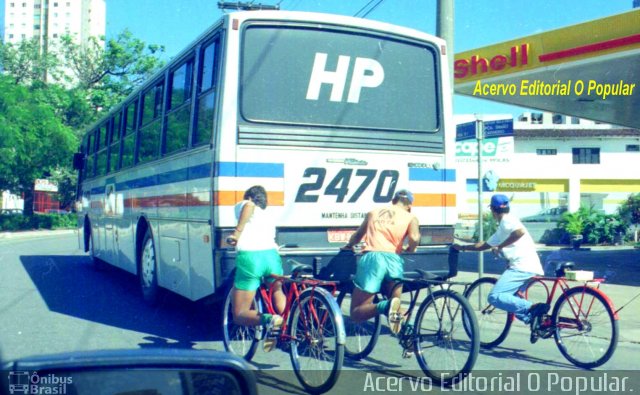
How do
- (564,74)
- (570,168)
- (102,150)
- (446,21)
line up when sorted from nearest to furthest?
1. (446,21)
2. (102,150)
3. (564,74)
4. (570,168)

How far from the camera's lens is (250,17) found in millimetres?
7703

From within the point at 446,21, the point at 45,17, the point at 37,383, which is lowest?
the point at 37,383

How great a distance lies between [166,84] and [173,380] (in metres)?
7.80

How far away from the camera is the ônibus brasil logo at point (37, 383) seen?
2072 millimetres

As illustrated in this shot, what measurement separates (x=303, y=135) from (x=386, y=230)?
1.60 meters

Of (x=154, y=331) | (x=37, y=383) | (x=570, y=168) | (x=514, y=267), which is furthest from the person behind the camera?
(x=570, y=168)

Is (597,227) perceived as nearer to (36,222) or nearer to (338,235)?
(338,235)

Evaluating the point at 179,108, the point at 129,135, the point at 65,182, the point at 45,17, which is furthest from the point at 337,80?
the point at 45,17

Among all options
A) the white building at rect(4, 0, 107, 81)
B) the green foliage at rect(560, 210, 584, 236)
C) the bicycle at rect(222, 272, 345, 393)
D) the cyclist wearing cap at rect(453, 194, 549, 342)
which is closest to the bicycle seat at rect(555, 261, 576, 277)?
the cyclist wearing cap at rect(453, 194, 549, 342)

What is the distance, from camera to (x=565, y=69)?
49.0ft

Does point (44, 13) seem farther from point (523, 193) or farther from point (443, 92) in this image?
point (443, 92)

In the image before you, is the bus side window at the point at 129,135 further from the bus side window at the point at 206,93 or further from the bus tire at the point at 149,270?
the bus side window at the point at 206,93

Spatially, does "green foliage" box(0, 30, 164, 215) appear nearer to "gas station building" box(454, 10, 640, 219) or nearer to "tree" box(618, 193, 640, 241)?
"gas station building" box(454, 10, 640, 219)

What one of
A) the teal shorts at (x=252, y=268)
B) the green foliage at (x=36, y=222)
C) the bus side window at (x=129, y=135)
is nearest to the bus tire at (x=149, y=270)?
the bus side window at (x=129, y=135)
